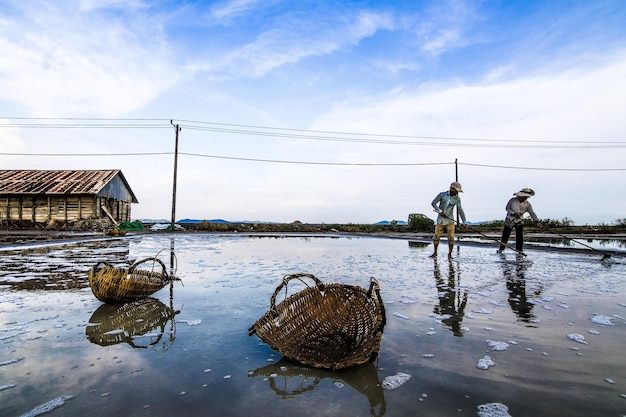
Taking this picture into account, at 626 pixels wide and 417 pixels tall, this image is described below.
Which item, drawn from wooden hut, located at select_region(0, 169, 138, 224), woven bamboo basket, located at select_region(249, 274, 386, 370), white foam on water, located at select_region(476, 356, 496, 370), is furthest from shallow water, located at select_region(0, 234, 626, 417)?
wooden hut, located at select_region(0, 169, 138, 224)

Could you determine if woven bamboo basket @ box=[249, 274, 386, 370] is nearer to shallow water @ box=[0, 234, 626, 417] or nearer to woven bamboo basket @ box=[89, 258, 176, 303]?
shallow water @ box=[0, 234, 626, 417]

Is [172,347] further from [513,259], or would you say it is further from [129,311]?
[513,259]

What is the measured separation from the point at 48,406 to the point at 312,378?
1.87 meters

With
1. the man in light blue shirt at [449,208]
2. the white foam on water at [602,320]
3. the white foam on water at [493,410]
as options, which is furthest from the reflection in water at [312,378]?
the man in light blue shirt at [449,208]

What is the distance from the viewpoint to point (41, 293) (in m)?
5.74

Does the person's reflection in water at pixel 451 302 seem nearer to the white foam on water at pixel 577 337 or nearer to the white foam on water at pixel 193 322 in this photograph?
the white foam on water at pixel 577 337

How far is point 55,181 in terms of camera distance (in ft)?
102

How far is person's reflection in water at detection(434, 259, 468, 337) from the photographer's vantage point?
4.46 m

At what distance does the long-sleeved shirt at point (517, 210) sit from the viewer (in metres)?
11.7

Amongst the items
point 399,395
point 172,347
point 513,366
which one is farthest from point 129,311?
point 513,366

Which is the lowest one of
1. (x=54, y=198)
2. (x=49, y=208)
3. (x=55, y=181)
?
(x=49, y=208)

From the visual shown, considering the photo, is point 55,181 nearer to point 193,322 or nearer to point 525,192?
point 193,322

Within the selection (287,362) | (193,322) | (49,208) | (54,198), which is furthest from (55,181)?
(287,362)

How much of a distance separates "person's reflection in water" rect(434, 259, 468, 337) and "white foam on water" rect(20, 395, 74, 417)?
368 centimetres
